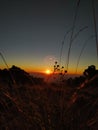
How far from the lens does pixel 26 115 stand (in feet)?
6.40

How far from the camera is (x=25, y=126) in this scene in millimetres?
2152

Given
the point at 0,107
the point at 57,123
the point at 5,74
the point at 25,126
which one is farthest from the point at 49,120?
the point at 5,74

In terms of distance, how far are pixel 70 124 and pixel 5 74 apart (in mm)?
8344

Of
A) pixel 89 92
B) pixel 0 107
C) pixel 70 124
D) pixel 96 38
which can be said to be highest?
pixel 89 92

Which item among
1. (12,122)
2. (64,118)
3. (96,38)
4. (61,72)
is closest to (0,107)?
(12,122)

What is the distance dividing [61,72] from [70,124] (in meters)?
0.60

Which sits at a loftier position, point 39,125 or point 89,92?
point 89,92

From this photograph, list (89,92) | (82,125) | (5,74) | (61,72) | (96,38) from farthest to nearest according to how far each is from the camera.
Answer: (5,74), (89,92), (61,72), (82,125), (96,38)

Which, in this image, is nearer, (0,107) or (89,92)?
(0,107)

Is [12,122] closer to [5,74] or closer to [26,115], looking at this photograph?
[26,115]

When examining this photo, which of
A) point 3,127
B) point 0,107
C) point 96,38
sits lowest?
point 3,127

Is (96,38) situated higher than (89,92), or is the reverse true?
(89,92)

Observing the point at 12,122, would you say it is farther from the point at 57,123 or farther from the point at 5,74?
the point at 5,74

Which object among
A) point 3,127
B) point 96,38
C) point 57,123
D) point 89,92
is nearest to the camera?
point 96,38
